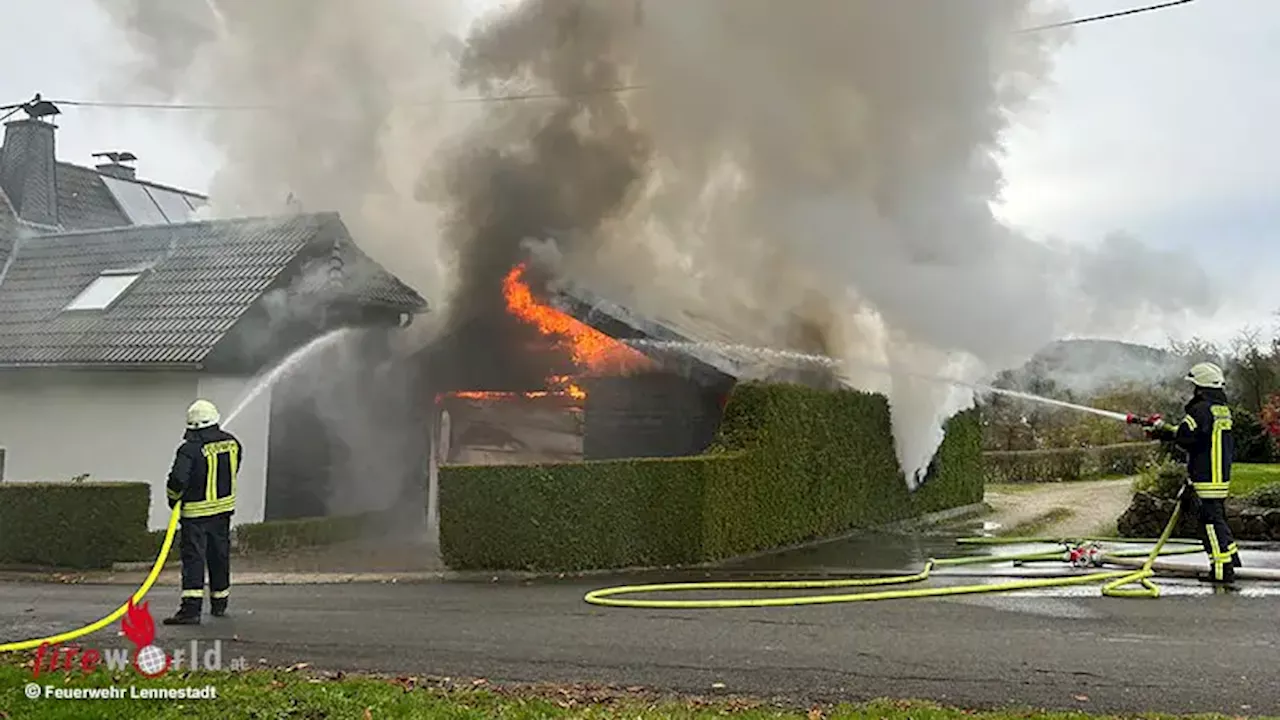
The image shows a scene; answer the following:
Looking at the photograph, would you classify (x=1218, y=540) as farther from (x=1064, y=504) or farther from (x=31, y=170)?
(x=31, y=170)

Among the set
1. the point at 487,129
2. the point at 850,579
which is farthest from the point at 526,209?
the point at 850,579

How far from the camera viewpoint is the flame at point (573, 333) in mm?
15492

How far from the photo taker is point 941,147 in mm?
13523

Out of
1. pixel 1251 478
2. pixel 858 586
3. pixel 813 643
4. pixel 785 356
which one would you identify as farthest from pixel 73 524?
pixel 1251 478

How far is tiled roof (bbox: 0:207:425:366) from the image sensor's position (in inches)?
584

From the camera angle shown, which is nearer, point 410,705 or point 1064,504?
point 410,705

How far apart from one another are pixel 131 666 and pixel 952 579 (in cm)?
733

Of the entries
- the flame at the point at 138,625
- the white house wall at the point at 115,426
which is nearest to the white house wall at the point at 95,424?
the white house wall at the point at 115,426

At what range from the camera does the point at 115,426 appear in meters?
15.1

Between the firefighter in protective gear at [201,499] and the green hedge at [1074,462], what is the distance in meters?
24.0

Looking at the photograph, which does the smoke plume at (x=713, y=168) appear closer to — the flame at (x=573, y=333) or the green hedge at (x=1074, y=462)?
the flame at (x=573, y=333)

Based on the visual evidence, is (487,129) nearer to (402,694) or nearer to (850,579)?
(850,579)

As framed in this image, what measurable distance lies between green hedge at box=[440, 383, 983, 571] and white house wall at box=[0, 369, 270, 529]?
15.9ft

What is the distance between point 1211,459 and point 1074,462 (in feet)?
68.4
